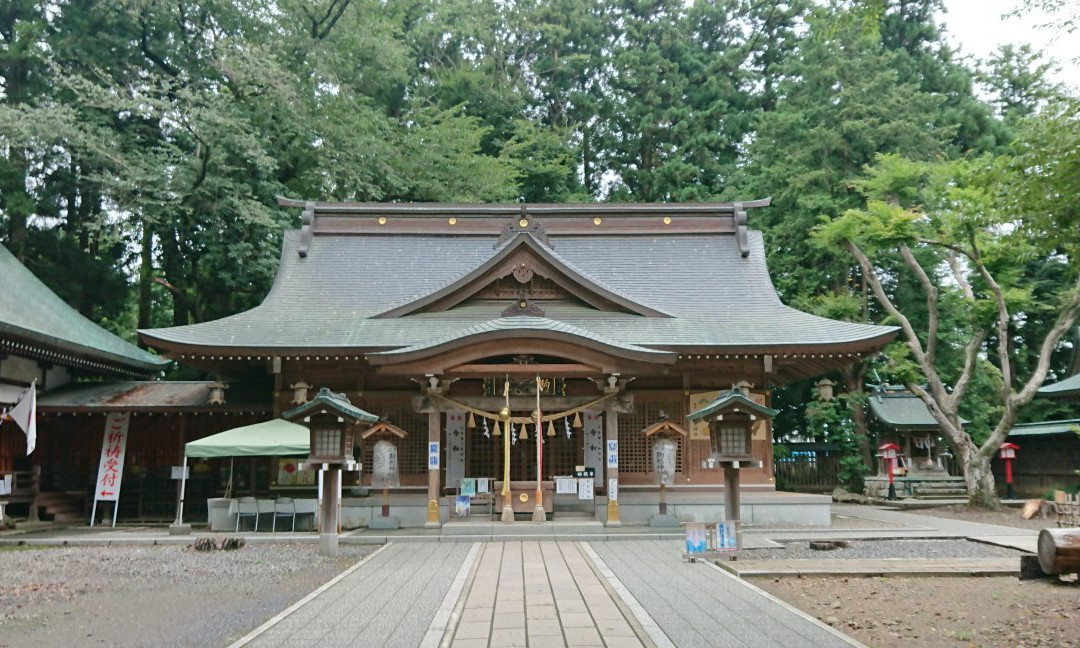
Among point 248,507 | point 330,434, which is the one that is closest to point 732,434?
point 330,434

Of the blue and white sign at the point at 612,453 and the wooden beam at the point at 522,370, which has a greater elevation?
the wooden beam at the point at 522,370

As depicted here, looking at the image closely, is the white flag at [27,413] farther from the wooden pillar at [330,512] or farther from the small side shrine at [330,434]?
the wooden pillar at [330,512]

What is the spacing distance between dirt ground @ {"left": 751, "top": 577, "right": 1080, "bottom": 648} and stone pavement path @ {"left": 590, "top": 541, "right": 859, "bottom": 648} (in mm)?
373

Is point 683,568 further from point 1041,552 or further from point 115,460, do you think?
point 115,460

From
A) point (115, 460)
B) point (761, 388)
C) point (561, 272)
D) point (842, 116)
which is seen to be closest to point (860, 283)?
point (842, 116)

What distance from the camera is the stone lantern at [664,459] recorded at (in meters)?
15.6

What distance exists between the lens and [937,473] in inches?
986

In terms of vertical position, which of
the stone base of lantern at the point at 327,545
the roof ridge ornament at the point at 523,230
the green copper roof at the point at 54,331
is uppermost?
the roof ridge ornament at the point at 523,230

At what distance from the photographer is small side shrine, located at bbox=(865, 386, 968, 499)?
24125 mm

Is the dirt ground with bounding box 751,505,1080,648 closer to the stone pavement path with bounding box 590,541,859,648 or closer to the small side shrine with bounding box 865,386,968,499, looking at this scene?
the stone pavement path with bounding box 590,541,859,648

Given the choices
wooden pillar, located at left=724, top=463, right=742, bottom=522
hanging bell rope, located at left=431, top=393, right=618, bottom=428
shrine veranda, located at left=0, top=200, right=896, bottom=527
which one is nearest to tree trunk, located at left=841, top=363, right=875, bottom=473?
shrine veranda, located at left=0, top=200, right=896, bottom=527

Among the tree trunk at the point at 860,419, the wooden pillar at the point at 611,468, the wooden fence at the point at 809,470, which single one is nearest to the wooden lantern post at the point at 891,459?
the tree trunk at the point at 860,419

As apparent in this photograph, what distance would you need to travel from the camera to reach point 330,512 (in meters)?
12.4

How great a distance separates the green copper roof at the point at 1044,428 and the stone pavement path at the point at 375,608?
19876 mm
